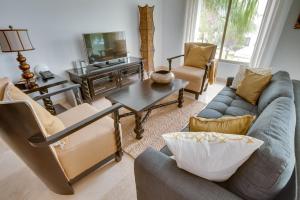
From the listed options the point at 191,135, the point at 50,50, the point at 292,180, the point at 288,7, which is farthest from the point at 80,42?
the point at 288,7

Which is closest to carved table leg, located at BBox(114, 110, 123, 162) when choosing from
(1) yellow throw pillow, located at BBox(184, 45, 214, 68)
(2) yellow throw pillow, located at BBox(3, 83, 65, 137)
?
(2) yellow throw pillow, located at BBox(3, 83, 65, 137)

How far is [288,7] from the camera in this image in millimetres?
2697

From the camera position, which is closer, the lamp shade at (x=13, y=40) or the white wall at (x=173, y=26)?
the lamp shade at (x=13, y=40)

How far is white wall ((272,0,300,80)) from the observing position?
2722 mm

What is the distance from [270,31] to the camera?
2.92 metres

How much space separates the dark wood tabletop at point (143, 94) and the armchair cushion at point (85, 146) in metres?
0.35

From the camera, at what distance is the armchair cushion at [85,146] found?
3.91 feet

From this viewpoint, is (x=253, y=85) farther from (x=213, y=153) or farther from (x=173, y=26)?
(x=173, y=26)

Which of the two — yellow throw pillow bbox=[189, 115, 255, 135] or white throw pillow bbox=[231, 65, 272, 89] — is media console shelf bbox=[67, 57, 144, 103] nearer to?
white throw pillow bbox=[231, 65, 272, 89]

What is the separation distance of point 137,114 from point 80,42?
1.85m

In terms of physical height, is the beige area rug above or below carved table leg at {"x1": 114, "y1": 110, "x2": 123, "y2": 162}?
below

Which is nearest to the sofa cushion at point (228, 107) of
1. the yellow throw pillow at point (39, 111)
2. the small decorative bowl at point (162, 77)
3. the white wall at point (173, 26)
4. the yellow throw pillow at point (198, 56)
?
the small decorative bowl at point (162, 77)

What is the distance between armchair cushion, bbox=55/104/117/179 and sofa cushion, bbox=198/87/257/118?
94 cm

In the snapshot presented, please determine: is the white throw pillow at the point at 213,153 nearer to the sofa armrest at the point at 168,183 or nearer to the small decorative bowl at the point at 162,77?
the sofa armrest at the point at 168,183
